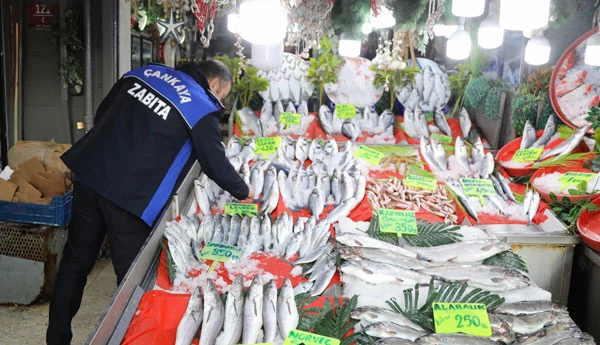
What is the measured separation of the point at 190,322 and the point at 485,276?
1408mm

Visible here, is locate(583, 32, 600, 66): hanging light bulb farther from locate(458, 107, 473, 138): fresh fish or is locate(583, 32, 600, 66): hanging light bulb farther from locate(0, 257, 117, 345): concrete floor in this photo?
locate(0, 257, 117, 345): concrete floor

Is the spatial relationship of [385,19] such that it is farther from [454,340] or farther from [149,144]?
[454,340]

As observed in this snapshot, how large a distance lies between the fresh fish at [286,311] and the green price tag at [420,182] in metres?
2.08

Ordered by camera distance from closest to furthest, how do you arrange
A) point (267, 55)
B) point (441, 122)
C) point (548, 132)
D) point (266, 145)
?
point (267, 55) < point (548, 132) < point (266, 145) < point (441, 122)

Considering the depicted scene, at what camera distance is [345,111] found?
593 cm

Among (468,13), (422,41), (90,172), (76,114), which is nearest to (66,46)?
(76,114)

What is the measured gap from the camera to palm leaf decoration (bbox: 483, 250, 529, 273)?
2760 mm

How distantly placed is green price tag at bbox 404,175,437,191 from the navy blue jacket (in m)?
1.55

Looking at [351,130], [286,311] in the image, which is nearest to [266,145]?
[351,130]

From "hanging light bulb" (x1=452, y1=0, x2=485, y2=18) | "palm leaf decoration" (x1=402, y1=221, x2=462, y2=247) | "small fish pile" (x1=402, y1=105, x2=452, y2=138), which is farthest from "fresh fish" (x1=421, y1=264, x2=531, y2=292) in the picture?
"small fish pile" (x1=402, y1=105, x2=452, y2=138)

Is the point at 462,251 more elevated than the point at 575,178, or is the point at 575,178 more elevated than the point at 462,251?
the point at 575,178

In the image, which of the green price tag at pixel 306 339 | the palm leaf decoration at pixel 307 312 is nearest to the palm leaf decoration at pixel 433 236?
the palm leaf decoration at pixel 307 312

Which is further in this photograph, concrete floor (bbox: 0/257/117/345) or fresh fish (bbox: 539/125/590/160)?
fresh fish (bbox: 539/125/590/160)

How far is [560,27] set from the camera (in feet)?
15.6
